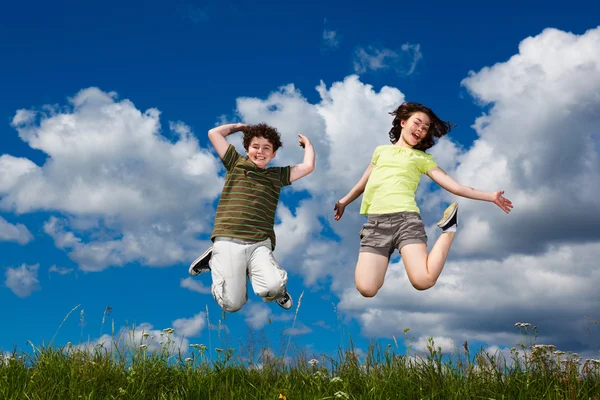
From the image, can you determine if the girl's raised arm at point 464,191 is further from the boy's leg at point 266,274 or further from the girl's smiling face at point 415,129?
the boy's leg at point 266,274

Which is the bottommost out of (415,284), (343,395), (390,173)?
(343,395)

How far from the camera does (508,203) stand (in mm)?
7844

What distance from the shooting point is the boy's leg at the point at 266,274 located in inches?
329

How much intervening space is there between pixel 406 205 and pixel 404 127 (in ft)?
4.23

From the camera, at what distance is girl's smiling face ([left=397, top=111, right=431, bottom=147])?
8.73m

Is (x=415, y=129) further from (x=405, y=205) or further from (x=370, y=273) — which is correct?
(x=370, y=273)

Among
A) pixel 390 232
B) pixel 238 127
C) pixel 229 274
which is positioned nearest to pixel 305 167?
pixel 238 127

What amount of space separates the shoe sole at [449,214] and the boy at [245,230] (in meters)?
1.98

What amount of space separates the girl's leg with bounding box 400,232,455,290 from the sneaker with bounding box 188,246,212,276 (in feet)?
9.00

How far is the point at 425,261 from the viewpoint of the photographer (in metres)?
7.95

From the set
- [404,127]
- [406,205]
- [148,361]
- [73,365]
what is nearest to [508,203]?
[406,205]

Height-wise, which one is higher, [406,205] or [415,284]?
[406,205]

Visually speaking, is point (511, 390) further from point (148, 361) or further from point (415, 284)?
point (148, 361)

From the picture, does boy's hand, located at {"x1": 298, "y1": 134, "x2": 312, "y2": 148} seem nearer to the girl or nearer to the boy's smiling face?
the boy's smiling face
